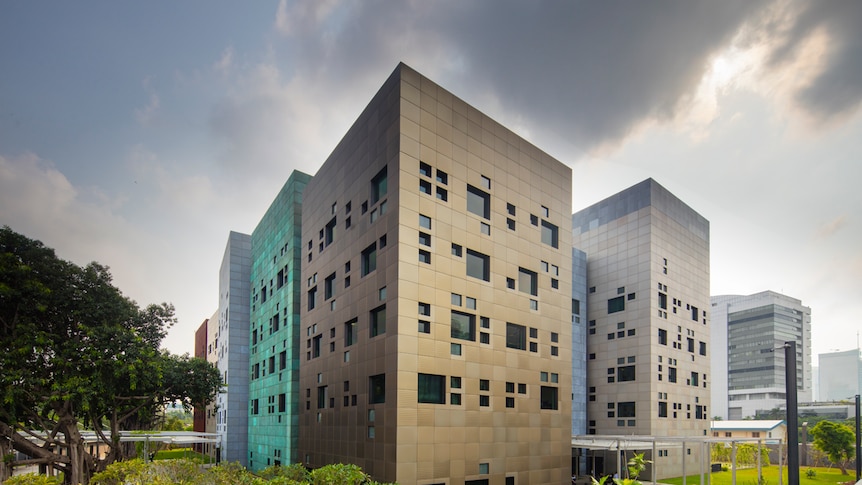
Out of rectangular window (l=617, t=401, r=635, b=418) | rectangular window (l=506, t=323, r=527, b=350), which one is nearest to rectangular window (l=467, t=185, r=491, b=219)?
rectangular window (l=506, t=323, r=527, b=350)

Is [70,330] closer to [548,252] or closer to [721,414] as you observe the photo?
[548,252]

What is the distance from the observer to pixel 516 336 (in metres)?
30.6

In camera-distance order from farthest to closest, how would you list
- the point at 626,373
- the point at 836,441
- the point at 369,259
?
1. the point at 836,441
2. the point at 626,373
3. the point at 369,259

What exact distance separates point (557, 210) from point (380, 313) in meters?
14.5

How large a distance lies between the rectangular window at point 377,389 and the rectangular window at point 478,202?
9.93 meters

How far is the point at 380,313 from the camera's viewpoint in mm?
27391

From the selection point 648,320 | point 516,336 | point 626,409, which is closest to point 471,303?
point 516,336

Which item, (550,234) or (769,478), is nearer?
(550,234)

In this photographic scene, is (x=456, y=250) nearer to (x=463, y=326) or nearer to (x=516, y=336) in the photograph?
(x=463, y=326)

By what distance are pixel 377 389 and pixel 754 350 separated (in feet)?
532

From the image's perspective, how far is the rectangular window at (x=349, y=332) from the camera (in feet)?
98.7

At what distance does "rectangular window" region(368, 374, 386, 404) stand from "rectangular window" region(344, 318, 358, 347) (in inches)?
132

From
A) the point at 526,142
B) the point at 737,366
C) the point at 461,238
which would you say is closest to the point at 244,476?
the point at 461,238

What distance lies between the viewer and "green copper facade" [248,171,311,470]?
39.8 meters
